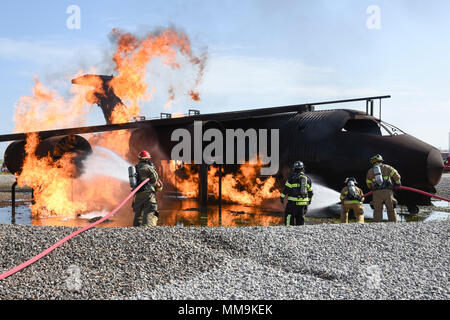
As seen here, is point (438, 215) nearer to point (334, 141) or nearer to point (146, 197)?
point (334, 141)

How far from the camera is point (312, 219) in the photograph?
13.5 meters

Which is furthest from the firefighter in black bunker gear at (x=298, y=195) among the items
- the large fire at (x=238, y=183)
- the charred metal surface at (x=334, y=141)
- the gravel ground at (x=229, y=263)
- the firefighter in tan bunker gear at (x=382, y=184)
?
the large fire at (x=238, y=183)

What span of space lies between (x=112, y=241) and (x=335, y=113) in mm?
9571

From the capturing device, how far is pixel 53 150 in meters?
16.2

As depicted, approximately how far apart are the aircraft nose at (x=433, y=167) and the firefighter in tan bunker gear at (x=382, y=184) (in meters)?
1.45

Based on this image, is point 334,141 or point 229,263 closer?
point 229,263

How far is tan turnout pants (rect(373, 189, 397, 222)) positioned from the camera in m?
11.8

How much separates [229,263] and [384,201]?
6682 mm
